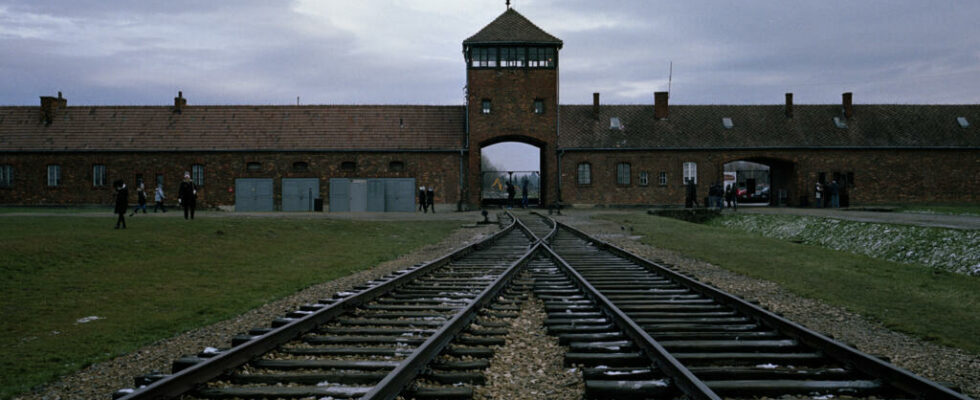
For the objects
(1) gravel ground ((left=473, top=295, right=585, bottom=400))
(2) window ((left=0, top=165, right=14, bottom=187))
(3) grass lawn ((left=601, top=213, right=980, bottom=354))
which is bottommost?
(3) grass lawn ((left=601, top=213, right=980, bottom=354))

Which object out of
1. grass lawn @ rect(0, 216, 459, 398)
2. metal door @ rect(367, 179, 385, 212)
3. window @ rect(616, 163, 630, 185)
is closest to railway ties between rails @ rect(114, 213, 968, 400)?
grass lawn @ rect(0, 216, 459, 398)

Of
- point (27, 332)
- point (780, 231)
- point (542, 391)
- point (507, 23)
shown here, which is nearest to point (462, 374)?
point (542, 391)

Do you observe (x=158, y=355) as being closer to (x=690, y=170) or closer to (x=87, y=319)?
(x=87, y=319)

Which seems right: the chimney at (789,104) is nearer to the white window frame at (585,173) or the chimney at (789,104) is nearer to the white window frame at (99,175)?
the white window frame at (585,173)

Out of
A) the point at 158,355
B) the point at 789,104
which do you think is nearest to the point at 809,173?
the point at 789,104

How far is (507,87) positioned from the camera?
3641 centimetres

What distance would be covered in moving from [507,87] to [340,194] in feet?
35.3

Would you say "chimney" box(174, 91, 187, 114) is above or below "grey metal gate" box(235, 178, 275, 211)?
above

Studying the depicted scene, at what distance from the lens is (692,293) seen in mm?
7613

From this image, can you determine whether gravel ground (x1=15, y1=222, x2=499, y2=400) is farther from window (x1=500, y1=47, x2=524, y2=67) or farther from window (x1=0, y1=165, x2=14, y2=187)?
window (x1=0, y1=165, x2=14, y2=187)

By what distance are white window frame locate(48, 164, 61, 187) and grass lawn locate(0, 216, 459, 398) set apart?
2108 cm

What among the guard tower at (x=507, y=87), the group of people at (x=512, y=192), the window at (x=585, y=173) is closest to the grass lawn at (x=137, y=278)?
the guard tower at (x=507, y=87)

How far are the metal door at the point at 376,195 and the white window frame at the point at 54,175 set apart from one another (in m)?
17.1

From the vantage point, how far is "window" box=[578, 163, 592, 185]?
37.7 meters
